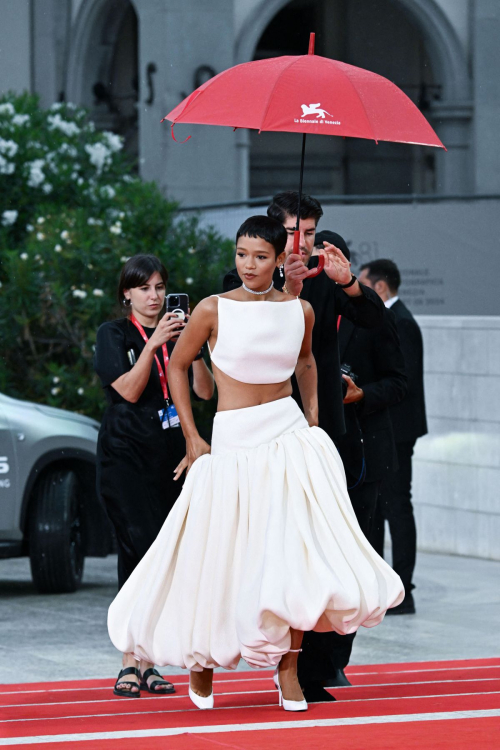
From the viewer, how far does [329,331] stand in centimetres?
562

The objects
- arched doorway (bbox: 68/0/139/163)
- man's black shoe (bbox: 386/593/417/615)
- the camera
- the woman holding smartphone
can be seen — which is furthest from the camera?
arched doorway (bbox: 68/0/139/163)

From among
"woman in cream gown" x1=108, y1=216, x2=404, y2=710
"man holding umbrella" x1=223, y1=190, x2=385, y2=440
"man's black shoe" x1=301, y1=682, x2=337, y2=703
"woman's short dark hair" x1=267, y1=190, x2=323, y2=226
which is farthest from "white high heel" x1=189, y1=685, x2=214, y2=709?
"woman's short dark hair" x1=267, y1=190, x2=323, y2=226

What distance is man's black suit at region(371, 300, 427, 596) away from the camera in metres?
8.38

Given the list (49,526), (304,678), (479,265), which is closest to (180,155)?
(479,265)

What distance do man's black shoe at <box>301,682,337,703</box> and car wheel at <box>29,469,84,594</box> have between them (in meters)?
3.65

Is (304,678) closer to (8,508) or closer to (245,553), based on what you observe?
(245,553)

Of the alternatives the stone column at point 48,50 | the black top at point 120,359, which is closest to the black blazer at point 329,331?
the black top at point 120,359

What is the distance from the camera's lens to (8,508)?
853cm

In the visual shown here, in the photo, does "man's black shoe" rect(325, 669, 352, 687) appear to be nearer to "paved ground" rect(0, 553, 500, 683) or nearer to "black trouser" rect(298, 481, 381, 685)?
"black trouser" rect(298, 481, 381, 685)

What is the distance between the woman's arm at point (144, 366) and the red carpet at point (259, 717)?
4.15 feet

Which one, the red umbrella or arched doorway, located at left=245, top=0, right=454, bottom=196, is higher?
arched doorway, located at left=245, top=0, right=454, bottom=196

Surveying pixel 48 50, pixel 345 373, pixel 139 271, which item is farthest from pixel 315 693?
pixel 48 50

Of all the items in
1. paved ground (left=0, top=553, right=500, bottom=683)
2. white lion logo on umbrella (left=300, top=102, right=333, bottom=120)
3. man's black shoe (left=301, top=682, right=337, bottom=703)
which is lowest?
paved ground (left=0, top=553, right=500, bottom=683)

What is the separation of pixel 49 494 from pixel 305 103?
4.18m
